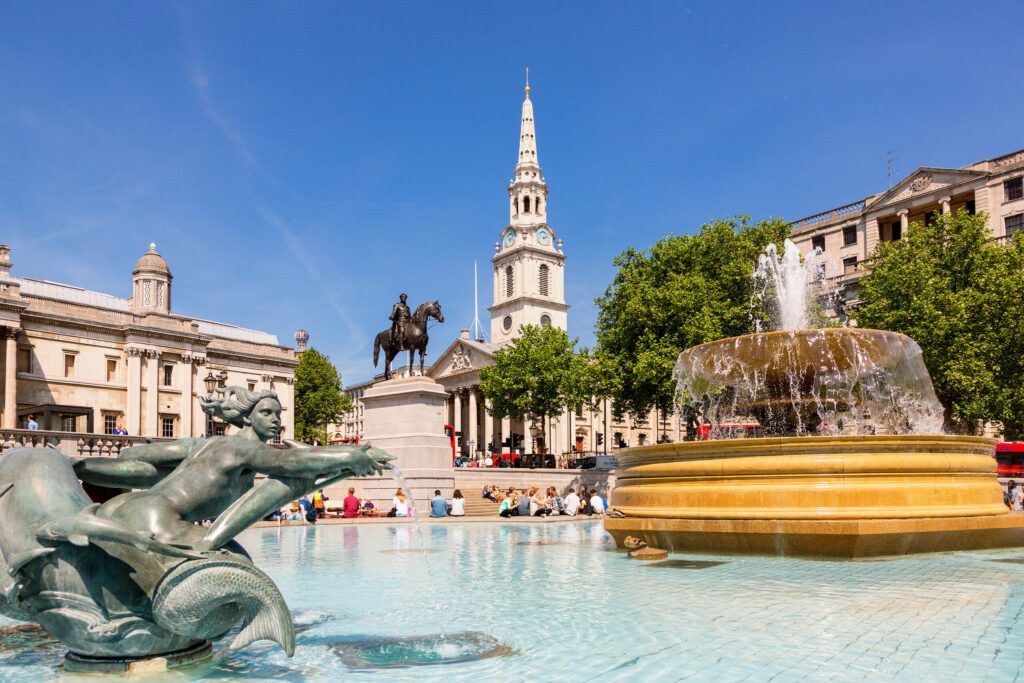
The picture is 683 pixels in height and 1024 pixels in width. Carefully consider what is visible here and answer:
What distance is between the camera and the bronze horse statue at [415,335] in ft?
87.3

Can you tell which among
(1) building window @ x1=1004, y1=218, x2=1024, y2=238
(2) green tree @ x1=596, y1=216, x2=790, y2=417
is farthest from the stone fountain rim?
(1) building window @ x1=1004, y1=218, x2=1024, y2=238

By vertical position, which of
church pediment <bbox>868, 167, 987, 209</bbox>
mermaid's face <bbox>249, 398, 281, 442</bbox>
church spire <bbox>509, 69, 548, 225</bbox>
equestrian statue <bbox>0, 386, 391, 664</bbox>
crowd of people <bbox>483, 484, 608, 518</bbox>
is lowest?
crowd of people <bbox>483, 484, 608, 518</bbox>

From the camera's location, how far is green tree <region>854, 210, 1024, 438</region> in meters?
31.6

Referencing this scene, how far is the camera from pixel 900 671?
4488mm

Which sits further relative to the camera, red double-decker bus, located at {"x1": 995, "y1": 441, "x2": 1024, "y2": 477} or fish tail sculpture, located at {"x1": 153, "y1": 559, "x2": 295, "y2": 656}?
red double-decker bus, located at {"x1": 995, "y1": 441, "x2": 1024, "y2": 477}

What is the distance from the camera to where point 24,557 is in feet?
13.3

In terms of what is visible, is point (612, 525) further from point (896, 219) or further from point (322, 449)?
point (896, 219)

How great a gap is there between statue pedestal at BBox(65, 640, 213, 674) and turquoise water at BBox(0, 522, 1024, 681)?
6.3 inches

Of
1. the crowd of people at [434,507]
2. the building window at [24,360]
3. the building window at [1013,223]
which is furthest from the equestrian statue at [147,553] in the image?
the building window at [24,360]

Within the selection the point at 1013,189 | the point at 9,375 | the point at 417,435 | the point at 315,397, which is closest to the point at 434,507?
the point at 417,435

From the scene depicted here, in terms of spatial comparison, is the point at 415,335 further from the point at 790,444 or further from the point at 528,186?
the point at 528,186

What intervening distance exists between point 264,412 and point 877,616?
4.58 metres

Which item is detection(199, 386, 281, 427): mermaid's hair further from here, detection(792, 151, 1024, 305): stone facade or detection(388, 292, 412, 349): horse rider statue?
detection(792, 151, 1024, 305): stone facade

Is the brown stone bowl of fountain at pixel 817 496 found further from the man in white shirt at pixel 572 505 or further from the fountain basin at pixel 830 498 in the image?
the man in white shirt at pixel 572 505
